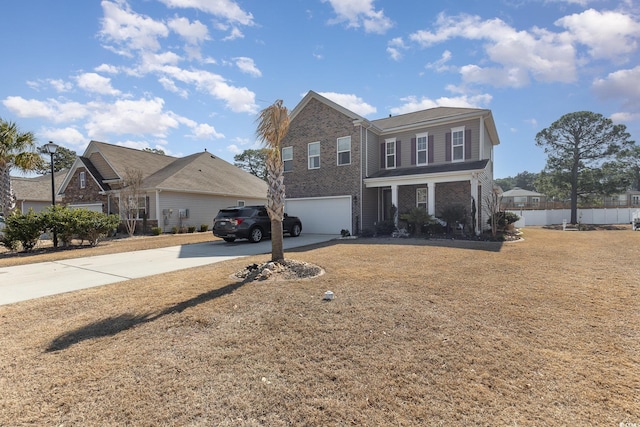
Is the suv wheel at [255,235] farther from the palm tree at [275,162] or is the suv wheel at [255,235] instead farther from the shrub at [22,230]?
the shrub at [22,230]

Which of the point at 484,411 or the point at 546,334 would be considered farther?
the point at 546,334

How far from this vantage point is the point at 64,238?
13.0m

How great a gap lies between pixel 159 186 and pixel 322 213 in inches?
428

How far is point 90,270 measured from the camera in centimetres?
822

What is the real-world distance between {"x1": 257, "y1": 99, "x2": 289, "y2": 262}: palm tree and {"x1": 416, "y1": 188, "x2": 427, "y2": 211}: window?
1193 centimetres

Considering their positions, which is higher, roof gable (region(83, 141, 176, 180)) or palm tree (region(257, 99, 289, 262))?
roof gable (region(83, 141, 176, 180))

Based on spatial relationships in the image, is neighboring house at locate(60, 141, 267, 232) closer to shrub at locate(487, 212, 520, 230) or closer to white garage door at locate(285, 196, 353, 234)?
white garage door at locate(285, 196, 353, 234)

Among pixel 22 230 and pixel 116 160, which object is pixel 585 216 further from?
pixel 116 160

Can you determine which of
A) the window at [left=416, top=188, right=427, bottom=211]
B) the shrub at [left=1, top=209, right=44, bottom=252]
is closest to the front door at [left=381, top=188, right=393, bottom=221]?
the window at [left=416, top=188, right=427, bottom=211]

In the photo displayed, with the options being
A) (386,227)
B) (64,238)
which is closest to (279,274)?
(386,227)

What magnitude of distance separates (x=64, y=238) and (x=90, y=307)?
34.8 feet

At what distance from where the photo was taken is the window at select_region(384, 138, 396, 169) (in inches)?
704

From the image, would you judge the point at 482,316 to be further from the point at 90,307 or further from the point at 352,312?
the point at 90,307

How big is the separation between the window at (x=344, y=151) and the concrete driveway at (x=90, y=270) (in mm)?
8464
